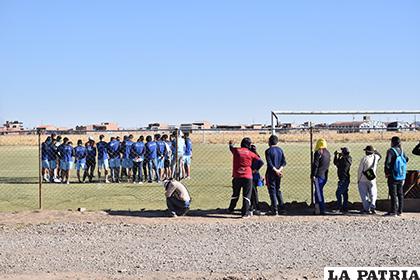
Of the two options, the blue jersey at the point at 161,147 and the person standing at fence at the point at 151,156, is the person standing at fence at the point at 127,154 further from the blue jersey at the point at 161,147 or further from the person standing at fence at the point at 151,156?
the blue jersey at the point at 161,147

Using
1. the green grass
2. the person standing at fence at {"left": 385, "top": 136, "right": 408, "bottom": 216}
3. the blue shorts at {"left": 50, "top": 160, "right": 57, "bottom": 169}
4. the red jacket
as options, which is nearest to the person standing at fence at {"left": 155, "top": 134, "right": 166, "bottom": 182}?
the green grass

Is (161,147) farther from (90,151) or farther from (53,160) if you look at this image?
(53,160)

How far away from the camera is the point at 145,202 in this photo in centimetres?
1603

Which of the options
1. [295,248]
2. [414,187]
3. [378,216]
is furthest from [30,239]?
[414,187]

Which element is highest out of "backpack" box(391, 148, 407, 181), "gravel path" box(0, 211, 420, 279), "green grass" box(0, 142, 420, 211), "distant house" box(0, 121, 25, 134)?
"distant house" box(0, 121, 25, 134)

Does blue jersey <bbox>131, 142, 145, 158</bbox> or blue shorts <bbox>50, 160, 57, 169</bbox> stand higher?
blue jersey <bbox>131, 142, 145, 158</bbox>

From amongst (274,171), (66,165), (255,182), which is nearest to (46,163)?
(66,165)

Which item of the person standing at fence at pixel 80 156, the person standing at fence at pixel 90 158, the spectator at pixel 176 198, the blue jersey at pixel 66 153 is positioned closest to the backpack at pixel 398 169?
the spectator at pixel 176 198

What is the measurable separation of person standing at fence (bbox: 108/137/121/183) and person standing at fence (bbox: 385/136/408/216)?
10395 mm

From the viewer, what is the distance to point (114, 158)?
68.7 ft

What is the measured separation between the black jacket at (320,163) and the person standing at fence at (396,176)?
1268 millimetres

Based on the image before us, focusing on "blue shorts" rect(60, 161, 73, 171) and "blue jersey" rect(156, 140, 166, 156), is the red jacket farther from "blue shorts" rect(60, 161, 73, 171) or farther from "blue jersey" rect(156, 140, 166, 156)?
"blue shorts" rect(60, 161, 73, 171)

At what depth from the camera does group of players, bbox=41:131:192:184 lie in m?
20.5

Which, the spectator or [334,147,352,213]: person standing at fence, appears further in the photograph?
[334,147,352,213]: person standing at fence
